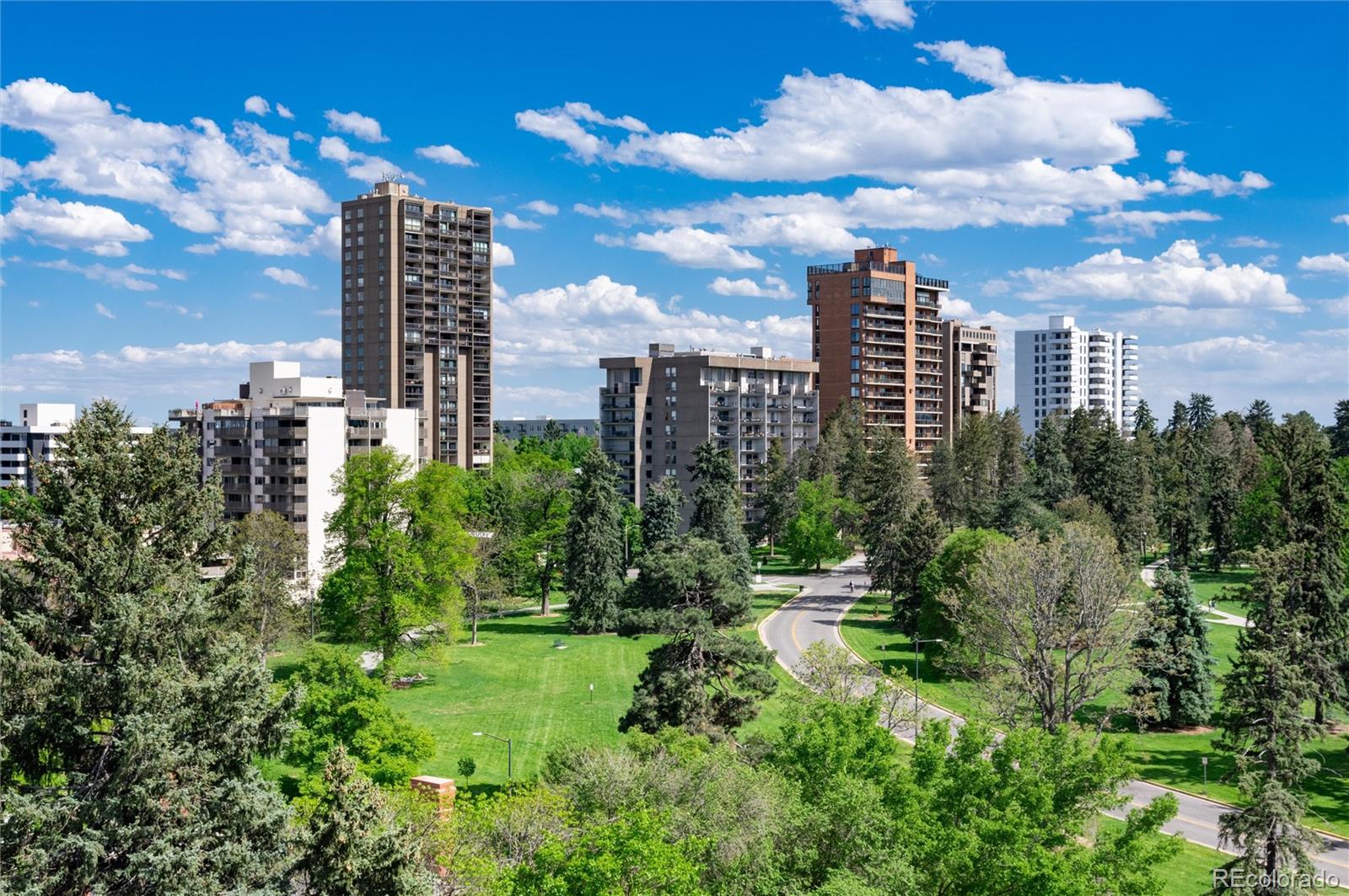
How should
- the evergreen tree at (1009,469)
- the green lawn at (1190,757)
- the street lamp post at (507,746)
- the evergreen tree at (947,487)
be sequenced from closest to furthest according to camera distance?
the street lamp post at (507,746), the green lawn at (1190,757), the evergreen tree at (1009,469), the evergreen tree at (947,487)

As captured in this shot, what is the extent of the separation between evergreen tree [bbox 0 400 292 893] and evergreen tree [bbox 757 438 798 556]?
8998 cm

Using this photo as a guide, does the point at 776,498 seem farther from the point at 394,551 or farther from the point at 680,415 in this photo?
the point at 394,551

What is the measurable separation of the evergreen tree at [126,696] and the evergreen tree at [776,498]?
8998cm

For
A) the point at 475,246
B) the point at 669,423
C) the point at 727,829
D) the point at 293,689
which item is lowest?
the point at 727,829

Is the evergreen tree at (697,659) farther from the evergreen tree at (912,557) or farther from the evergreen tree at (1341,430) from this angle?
the evergreen tree at (1341,430)

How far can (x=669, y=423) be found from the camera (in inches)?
5192

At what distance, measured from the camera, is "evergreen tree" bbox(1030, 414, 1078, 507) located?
109 m

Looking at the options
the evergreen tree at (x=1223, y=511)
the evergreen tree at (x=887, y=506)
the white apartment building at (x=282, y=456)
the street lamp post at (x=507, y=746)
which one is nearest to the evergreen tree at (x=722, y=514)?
the evergreen tree at (x=887, y=506)

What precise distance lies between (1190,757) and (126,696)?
160 feet

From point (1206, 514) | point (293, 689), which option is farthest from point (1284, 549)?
point (1206, 514)

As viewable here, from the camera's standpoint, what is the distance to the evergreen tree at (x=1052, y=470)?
109 m

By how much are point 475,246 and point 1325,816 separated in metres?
123

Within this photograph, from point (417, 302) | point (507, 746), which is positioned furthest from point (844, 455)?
point (507, 746)

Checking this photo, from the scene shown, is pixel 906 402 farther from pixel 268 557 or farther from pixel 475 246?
pixel 268 557
